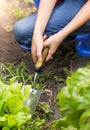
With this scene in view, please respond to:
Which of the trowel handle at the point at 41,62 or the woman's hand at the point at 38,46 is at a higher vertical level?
the woman's hand at the point at 38,46

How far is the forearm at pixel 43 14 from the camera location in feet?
8.48

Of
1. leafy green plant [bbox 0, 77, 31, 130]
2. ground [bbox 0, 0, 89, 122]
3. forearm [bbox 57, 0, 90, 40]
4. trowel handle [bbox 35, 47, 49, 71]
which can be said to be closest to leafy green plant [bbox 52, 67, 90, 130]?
leafy green plant [bbox 0, 77, 31, 130]

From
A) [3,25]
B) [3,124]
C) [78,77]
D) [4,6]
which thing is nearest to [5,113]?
[3,124]

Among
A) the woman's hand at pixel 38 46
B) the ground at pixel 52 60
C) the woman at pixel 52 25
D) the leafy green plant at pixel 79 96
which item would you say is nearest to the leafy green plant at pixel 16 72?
the ground at pixel 52 60

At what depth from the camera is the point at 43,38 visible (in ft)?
8.31

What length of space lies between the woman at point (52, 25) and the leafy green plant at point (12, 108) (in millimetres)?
345

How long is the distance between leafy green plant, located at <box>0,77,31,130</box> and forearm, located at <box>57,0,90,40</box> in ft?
1.83

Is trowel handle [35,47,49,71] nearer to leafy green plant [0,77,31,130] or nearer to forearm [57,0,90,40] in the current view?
forearm [57,0,90,40]

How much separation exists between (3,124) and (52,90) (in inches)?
26.8

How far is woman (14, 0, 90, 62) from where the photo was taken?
246 centimetres

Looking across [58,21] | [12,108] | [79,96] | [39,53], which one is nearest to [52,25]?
[58,21]

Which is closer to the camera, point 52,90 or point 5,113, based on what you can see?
point 5,113

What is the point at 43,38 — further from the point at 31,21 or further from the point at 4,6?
the point at 4,6

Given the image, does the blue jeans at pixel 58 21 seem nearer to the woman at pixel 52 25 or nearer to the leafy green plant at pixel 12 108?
→ the woman at pixel 52 25
